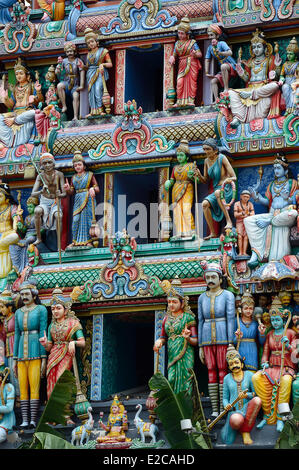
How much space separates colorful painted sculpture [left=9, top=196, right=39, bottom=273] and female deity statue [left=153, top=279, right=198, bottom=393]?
157 inches

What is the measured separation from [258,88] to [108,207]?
412cm

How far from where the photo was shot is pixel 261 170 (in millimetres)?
32312

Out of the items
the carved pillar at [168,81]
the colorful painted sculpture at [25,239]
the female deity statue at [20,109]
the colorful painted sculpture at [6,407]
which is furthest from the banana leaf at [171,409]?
the female deity statue at [20,109]

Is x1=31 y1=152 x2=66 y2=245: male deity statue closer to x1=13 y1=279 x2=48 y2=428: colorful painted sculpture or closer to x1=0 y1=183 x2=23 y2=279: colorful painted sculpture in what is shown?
x1=0 y1=183 x2=23 y2=279: colorful painted sculpture

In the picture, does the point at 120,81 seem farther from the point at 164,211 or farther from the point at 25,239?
the point at 25,239

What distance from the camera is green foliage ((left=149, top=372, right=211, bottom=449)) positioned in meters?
27.8

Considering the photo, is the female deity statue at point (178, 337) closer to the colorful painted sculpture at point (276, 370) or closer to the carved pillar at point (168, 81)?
the colorful painted sculpture at point (276, 370)

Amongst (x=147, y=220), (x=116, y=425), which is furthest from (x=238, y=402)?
(x=147, y=220)

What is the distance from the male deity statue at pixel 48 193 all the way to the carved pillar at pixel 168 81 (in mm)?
2798

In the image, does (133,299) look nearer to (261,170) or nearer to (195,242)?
(195,242)

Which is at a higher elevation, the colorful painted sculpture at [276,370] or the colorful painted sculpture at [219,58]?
the colorful painted sculpture at [219,58]

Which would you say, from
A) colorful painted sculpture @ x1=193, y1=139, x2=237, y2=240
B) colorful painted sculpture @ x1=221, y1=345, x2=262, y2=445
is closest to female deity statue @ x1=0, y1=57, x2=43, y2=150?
colorful painted sculpture @ x1=193, y1=139, x2=237, y2=240

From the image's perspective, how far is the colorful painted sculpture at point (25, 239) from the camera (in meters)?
33.2

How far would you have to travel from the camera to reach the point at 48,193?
A: 109ft
